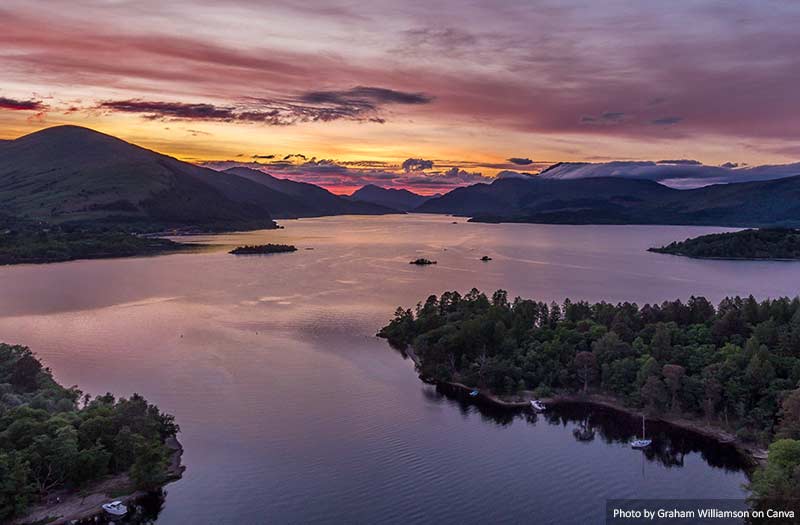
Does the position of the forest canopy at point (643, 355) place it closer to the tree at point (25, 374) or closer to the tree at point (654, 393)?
the tree at point (654, 393)

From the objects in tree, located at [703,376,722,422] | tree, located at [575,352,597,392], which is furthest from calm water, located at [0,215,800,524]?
tree, located at [575,352,597,392]

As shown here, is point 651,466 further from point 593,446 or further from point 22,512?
point 22,512

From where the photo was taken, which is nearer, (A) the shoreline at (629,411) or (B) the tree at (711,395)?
(A) the shoreline at (629,411)

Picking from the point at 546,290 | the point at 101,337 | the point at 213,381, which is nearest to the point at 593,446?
the point at 213,381

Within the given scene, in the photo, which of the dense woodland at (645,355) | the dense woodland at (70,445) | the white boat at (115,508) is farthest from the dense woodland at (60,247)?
the white boat at (115,508)

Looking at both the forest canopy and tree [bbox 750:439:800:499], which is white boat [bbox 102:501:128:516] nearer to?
the forest canopy

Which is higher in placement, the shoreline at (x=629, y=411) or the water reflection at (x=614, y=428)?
the shoreline at (x=629, y=411)

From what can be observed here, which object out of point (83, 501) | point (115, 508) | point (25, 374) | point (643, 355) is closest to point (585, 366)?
point (643, 355)
